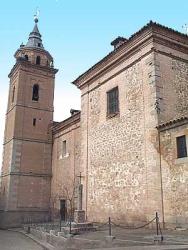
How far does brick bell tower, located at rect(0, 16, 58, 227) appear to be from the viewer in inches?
968

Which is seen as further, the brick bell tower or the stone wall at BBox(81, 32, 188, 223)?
the brick bell tower

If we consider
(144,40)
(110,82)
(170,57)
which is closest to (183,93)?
(170,57)

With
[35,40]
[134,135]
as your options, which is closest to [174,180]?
[134,135]

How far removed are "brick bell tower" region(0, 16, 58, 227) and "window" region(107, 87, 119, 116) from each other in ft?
35.4

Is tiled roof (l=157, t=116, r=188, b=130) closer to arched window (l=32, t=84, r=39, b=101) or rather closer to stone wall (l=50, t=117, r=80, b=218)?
stone wall (l=50, t=117, r=80, b=218)

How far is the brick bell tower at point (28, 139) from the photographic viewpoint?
24.6 m

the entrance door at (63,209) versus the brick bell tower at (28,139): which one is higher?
the brick bell tower at (28,139)

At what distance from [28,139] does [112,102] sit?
36.4 feet

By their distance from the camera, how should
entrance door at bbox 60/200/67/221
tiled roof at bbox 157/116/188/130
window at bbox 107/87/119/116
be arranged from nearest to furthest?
tiled roof at bbox 157/116/188/130, window at bbox 107/87/119/116, entrance door at bbox 60/200/67/221

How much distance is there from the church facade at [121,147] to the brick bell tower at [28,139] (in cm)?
8

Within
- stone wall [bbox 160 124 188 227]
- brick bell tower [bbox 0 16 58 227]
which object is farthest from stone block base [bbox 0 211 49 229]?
stone wall [bbox 160 124 188 227]

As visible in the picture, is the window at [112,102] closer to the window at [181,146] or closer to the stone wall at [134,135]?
the stone wall at [134,135]

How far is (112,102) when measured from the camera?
57.1ft

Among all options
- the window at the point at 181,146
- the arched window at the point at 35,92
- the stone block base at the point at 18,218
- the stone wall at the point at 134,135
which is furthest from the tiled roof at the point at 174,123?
the arched window at the point at 35,92
